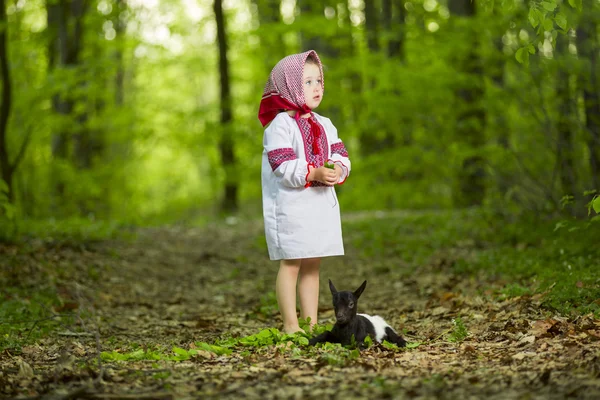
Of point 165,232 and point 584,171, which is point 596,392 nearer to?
point 584,171

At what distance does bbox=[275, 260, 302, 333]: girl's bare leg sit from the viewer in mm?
4812

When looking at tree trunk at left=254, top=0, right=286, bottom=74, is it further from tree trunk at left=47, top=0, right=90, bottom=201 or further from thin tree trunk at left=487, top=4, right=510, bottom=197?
thin tree trunk at left=487, top=4, right=510, bottom=197

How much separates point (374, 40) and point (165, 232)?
33.1ft

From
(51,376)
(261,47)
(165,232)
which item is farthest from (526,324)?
(261,47)

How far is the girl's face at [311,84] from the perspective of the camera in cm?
489

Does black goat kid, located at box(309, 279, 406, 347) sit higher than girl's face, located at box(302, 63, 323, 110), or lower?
lower

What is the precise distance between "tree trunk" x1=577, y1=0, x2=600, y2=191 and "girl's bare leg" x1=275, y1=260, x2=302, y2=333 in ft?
14.9

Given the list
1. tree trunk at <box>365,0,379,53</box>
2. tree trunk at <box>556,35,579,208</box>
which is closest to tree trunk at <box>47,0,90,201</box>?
tree trunk at <box>365,0,379,53</box>

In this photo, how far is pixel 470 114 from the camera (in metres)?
13.6

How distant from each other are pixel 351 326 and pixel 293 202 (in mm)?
960

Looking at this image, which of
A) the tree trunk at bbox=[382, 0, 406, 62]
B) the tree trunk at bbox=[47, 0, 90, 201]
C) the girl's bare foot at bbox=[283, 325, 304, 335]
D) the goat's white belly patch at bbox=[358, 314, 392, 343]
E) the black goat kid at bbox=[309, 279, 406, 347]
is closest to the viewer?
the black goat kid at bbox=[309, 279, 406, 347]

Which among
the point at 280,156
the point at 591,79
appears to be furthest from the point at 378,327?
the point at 591,79

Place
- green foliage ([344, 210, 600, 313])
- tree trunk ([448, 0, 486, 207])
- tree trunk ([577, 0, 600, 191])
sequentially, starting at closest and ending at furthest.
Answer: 1. green foliage ([344, 210, 600, 313])
2. tree trunk ([577, 0, 600, 191])
3. tree trunk ([448, 0, 486, 207])

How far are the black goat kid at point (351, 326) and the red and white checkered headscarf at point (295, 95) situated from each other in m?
1.08
